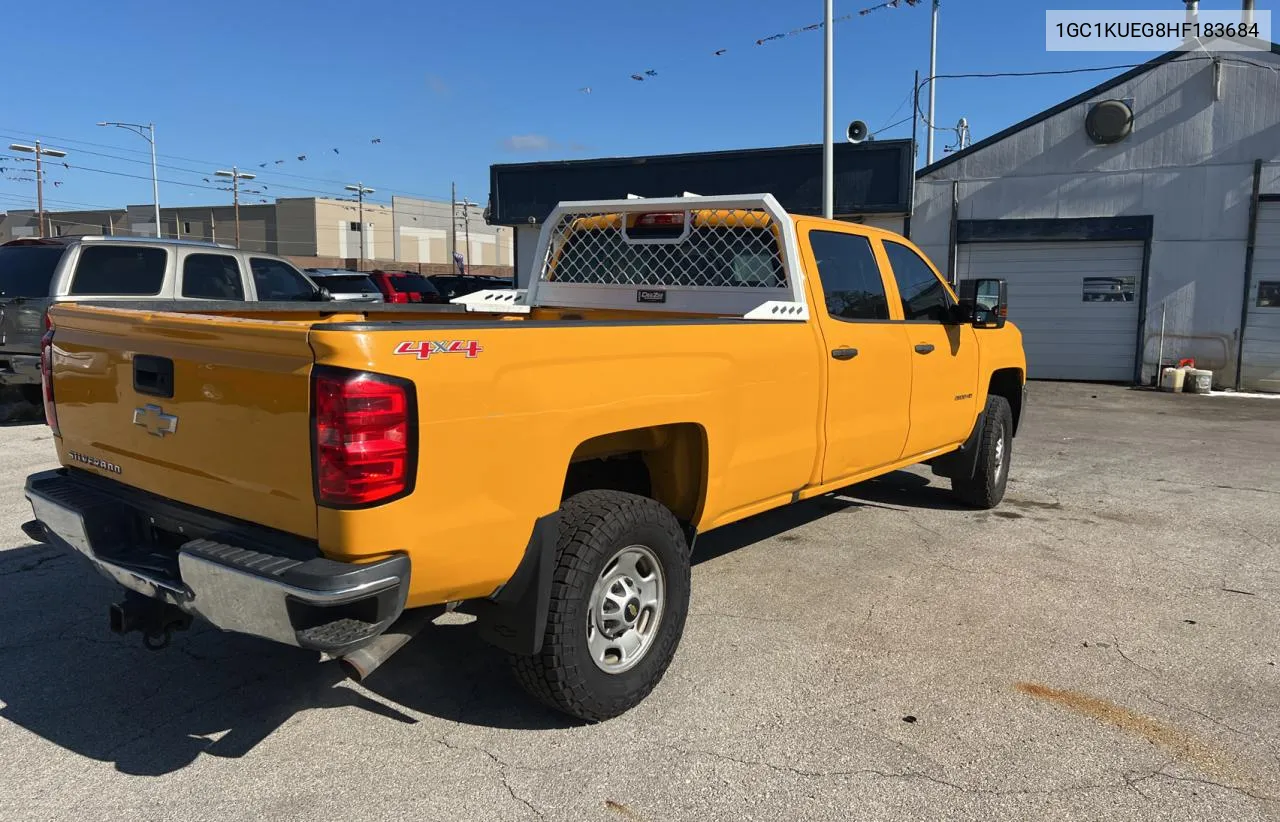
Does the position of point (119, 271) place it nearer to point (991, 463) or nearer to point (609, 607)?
point (609, 607)

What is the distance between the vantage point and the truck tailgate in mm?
2754

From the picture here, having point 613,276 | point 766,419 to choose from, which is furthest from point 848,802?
point 613,276

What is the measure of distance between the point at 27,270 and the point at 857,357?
28.4ft

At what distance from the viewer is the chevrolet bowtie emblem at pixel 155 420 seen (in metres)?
3.13

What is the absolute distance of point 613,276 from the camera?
5.55 m

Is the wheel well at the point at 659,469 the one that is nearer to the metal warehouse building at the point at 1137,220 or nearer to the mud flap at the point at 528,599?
the mud flap at the point at 528,599

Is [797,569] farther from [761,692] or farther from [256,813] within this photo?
[256,813]

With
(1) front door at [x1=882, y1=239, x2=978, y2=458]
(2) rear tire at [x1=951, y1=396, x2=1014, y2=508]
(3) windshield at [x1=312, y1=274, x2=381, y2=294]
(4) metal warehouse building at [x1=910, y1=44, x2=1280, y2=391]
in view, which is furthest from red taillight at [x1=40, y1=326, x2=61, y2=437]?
(4) metal warehouse building at [x1=910, y1=44, x2=1280, y2=391]

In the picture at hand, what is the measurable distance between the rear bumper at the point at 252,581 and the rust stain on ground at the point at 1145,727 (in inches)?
107

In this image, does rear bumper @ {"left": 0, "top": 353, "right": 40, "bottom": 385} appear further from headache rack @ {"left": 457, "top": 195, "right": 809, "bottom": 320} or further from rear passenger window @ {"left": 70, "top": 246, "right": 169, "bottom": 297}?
headache rack @ {"left": 457, "top": 195, "right": 809, "bottom": 320}

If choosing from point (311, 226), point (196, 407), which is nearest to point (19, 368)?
point (196, 407)

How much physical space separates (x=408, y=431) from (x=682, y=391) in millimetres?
1306

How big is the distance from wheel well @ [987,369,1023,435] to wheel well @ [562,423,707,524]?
3975mm

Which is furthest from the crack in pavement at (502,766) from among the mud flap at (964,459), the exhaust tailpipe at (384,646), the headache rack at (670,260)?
the mud flap at (964,459)
